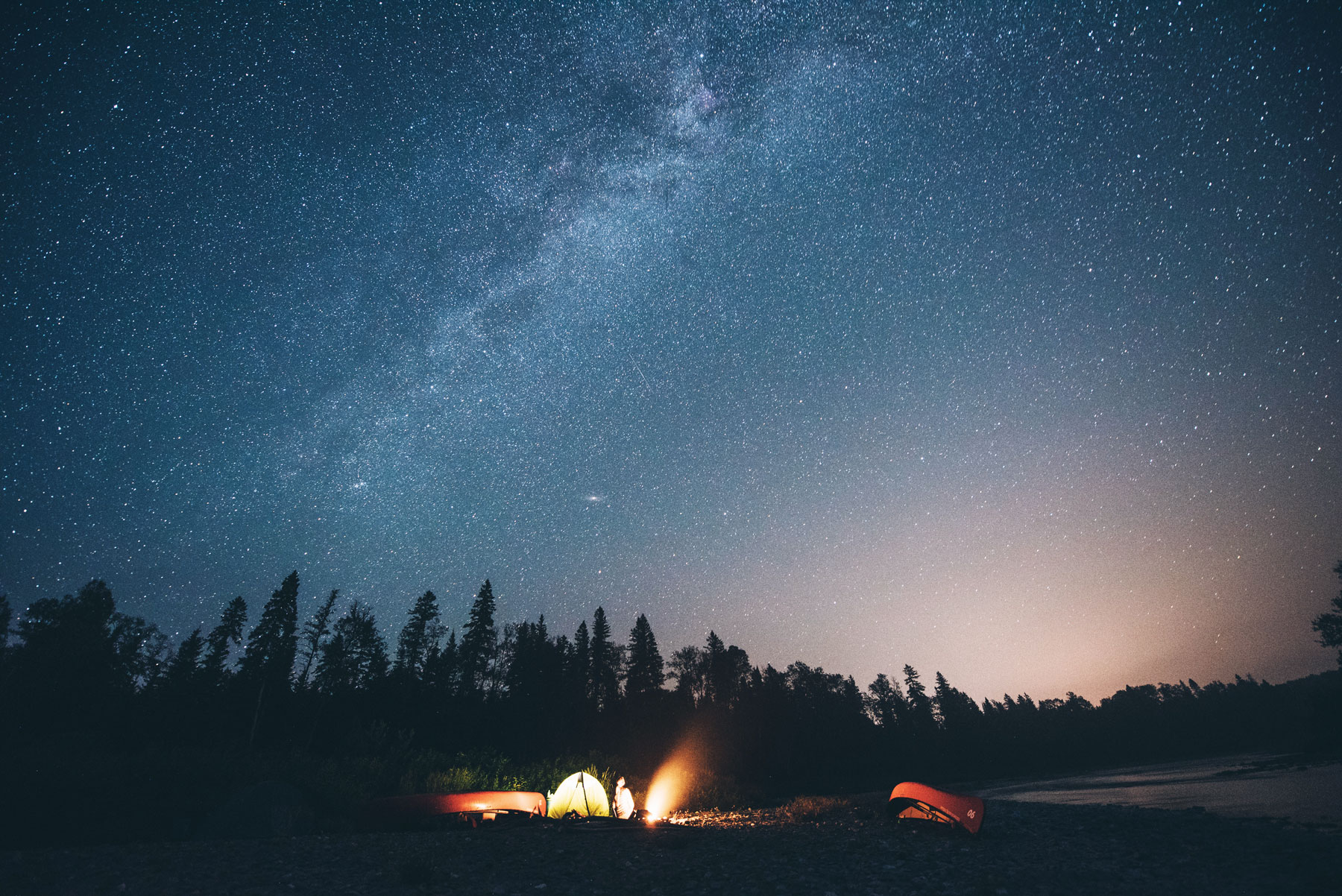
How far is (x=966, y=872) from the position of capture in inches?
352

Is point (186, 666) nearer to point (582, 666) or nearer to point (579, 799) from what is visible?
point (582, 666)

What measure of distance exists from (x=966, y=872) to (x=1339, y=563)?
66101 millimetres

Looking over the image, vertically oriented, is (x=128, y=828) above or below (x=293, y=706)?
below

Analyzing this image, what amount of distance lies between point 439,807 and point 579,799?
4.26m

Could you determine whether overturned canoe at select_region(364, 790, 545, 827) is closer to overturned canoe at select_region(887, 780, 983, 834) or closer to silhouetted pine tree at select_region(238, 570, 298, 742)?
overturned canoe at select_region(887, 780, 983, 834)

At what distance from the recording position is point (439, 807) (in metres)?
12.3

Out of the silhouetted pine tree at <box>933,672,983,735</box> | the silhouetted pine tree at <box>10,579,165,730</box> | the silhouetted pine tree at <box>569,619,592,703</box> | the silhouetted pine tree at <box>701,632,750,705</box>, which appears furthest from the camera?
the silhouetted pine tree at <box>933,672,983,735</box>

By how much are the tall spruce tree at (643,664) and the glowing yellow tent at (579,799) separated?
4655cm

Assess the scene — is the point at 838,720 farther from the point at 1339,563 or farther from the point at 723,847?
the point at 723,847

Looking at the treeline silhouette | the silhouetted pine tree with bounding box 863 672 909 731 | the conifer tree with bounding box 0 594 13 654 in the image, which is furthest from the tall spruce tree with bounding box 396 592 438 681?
the silhouetted pine tree with bounding box 863 672 909 731

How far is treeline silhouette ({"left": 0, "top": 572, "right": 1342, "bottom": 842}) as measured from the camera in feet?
47.8

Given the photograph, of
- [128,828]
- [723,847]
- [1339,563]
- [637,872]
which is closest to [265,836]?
[128,828]

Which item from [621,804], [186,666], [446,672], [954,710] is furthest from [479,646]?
[954,710]

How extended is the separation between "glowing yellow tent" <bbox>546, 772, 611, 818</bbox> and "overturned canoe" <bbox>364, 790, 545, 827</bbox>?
67.5 inches
